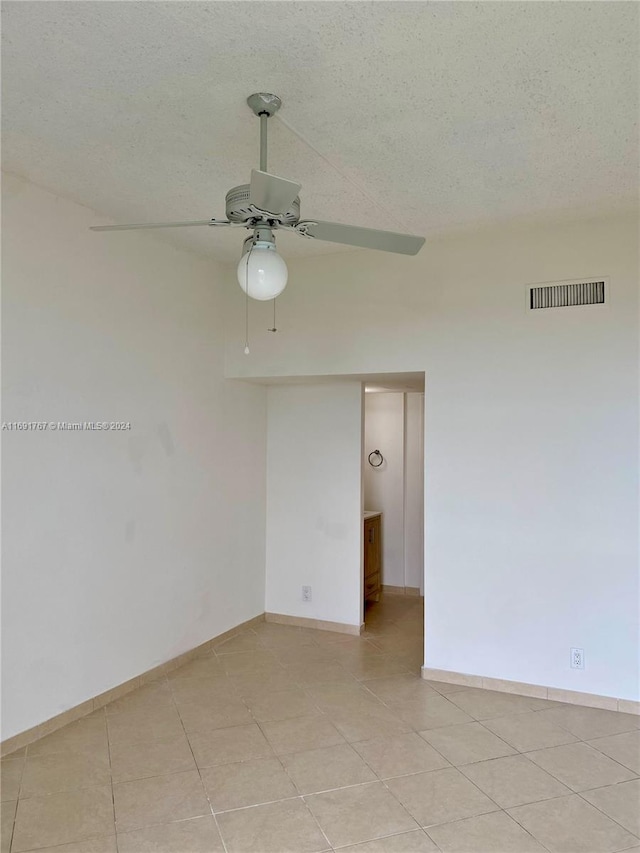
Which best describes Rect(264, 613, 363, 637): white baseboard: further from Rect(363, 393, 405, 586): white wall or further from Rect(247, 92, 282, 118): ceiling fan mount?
Rect(247, 92, 282, 118): ceiling fan mount

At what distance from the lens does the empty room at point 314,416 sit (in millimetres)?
2000

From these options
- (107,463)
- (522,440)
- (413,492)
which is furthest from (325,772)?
(413,492)

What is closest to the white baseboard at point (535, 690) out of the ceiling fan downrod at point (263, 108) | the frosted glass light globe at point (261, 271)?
the frosted glass light globe at point (261, 271)

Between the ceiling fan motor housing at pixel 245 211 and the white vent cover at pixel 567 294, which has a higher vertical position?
the white vent cover at pixel 567 294

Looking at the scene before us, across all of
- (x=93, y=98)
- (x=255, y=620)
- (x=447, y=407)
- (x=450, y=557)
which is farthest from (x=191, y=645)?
(x=93, y=98)

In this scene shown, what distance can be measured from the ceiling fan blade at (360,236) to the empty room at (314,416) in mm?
16

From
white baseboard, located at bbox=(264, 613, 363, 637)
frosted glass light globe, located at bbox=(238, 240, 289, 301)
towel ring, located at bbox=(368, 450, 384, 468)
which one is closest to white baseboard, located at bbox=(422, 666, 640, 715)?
white baseboard, located at bbox=(264, 613, 363, 637)

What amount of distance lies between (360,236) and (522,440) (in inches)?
71.0

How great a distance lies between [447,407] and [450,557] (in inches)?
36.6

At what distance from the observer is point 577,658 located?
3.26 metres

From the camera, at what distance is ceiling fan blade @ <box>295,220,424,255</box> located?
211cm

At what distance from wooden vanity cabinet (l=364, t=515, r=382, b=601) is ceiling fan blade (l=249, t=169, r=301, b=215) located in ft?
12.0

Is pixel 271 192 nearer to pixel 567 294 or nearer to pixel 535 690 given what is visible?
pixel 567 294

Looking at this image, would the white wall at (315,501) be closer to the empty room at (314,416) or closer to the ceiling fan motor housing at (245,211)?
the empty room at (314,416)
